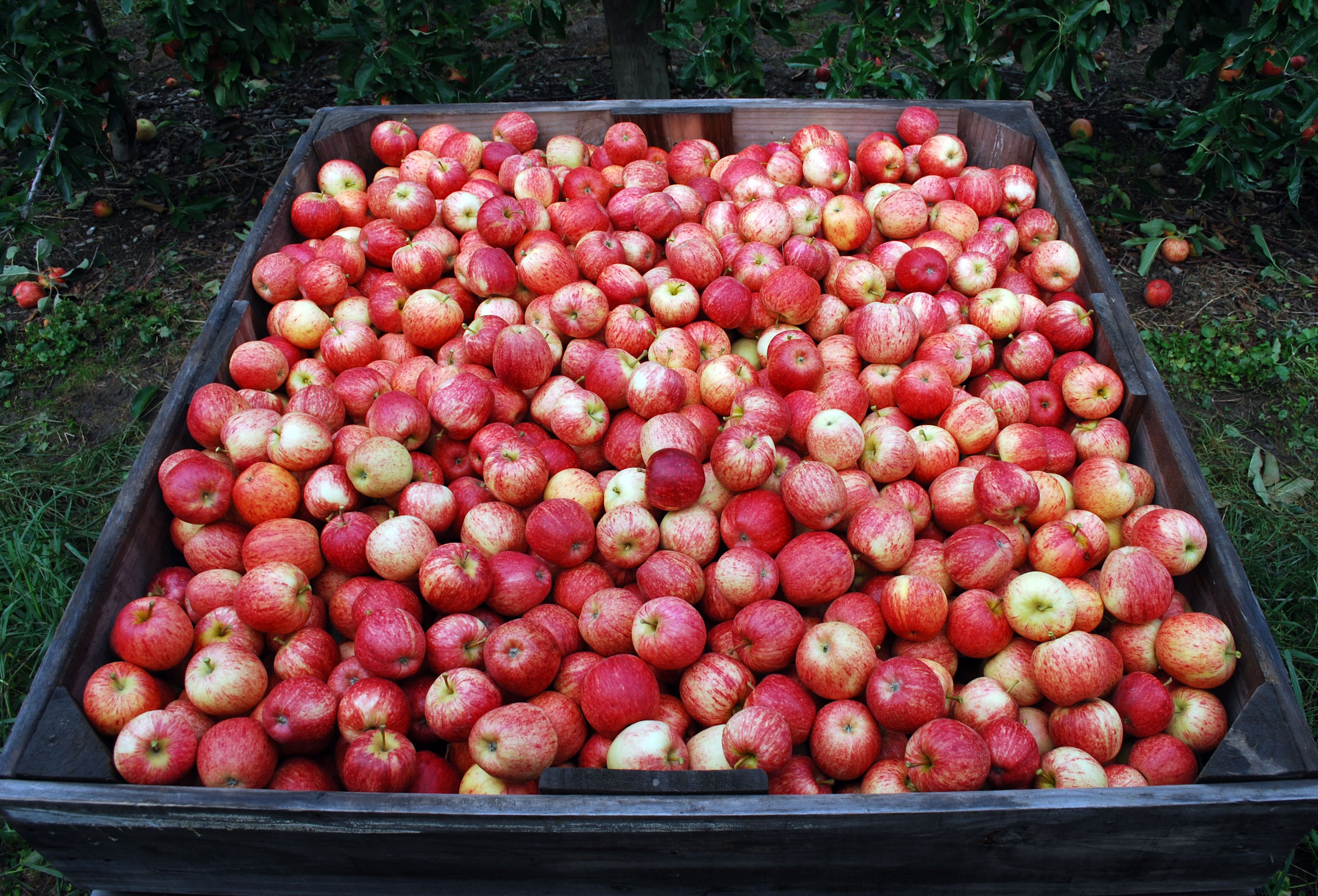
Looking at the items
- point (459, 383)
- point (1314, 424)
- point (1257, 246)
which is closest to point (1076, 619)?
point (459, 383)

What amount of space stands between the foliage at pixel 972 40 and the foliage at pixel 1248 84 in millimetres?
332

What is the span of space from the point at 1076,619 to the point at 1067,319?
4.45 ft

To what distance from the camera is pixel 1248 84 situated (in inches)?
180

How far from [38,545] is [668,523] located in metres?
3.26

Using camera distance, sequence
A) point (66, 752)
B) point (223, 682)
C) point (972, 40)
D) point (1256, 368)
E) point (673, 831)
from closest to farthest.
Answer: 1. point (673, 831)
2. point (66, 752)
3. point (223, 682)
4. point (972, 40)
5. point (1256, 368)

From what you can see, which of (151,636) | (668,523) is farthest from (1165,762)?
(151,636)

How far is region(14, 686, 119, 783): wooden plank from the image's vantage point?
207 centimetres

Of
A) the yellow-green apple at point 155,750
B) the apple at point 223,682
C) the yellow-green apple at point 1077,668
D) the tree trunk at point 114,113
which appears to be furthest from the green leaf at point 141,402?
the yellow-green apple at point 1077,668

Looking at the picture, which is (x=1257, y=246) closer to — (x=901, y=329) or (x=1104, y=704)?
(x=901, y=329)

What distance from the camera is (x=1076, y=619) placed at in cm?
251

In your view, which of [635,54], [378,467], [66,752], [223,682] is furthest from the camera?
[635,54]

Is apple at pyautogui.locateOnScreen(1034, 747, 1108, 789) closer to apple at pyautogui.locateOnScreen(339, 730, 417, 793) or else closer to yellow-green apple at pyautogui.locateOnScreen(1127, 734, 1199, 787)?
yellow-green apple at pyautogui.locateOnScreen(1127, 734, 1199, 787)

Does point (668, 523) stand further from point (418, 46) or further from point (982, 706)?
point (418, 46)

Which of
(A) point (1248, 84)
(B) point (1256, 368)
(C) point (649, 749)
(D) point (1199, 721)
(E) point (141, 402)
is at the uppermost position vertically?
(A) point (1248, 84)
